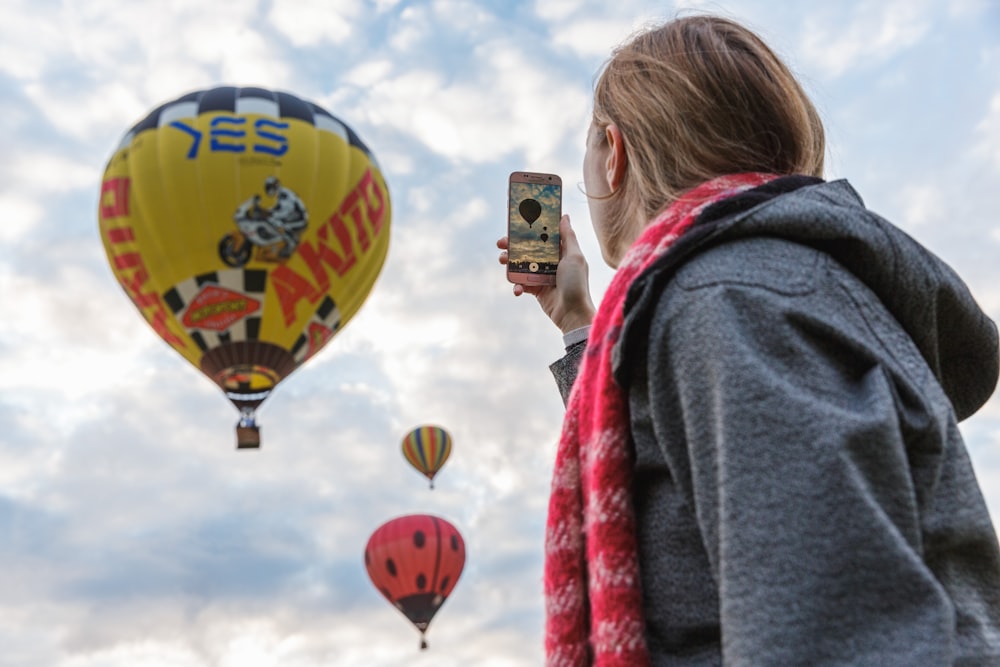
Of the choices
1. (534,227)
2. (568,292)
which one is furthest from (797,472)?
(534,227)

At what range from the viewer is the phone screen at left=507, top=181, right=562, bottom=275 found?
3.48m

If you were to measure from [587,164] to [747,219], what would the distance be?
2.35 ft

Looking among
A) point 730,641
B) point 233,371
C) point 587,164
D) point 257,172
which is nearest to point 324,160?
point 257,172

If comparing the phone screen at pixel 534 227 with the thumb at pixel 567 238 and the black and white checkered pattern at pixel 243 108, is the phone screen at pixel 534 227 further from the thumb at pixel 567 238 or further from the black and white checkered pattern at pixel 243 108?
the black and white checkered pattern at pixel 243 108

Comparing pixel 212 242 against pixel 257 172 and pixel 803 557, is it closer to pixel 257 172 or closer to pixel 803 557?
pixel 257 172

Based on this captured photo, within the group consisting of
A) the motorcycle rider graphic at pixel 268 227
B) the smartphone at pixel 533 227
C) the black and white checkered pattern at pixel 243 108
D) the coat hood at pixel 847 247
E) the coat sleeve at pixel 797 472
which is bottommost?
the coat sleeve at pixel 797 472

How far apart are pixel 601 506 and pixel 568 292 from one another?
5.32 feet

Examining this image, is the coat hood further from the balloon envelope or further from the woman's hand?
the balloon envelope

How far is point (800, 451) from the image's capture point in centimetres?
156

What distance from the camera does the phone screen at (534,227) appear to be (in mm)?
3480

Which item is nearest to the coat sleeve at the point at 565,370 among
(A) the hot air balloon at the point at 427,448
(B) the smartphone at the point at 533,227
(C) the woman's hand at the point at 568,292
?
(C) the woman's hand at the point at 568,292

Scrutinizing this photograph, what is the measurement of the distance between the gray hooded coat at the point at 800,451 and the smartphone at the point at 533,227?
1.55 metres

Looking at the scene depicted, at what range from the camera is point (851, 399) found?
1.66 metres

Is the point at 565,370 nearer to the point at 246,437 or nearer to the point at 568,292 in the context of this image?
the point at 568,292
